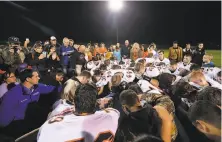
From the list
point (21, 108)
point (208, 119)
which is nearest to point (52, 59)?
point (21, 108)

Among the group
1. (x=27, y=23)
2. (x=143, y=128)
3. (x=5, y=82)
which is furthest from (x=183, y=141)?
(x=27, y=23)

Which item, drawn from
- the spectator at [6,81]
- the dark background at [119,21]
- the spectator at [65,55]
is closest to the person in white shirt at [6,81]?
the spectator at [6,81]

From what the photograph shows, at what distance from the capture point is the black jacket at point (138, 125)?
9.57 ft

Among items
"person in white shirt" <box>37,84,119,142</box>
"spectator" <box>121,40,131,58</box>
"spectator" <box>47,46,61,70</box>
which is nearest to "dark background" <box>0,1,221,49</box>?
"spectator" <box>121,40,131,58</box>

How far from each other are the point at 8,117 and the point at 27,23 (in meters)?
25.3

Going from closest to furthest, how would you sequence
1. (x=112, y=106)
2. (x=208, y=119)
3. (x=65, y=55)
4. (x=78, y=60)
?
(x=208, y=119) < (x=112, y=106) < (x=78, y=60) < (x=65, y=55)

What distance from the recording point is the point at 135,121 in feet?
9.94

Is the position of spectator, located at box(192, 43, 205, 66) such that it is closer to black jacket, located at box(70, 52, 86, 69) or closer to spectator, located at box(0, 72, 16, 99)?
black jacket, located at box(70, 52, 86, 69)

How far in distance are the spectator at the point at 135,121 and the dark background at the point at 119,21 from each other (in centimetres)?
2627

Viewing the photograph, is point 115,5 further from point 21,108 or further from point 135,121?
point 135,121

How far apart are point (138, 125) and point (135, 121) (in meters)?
0.06

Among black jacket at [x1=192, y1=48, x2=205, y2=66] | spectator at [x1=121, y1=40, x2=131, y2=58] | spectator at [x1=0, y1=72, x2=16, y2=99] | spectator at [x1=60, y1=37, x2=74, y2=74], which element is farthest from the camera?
spectator at [x1=121, y1=40, x2=131, y2=58]

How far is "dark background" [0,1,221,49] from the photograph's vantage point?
93.4 feet

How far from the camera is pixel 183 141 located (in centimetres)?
367
